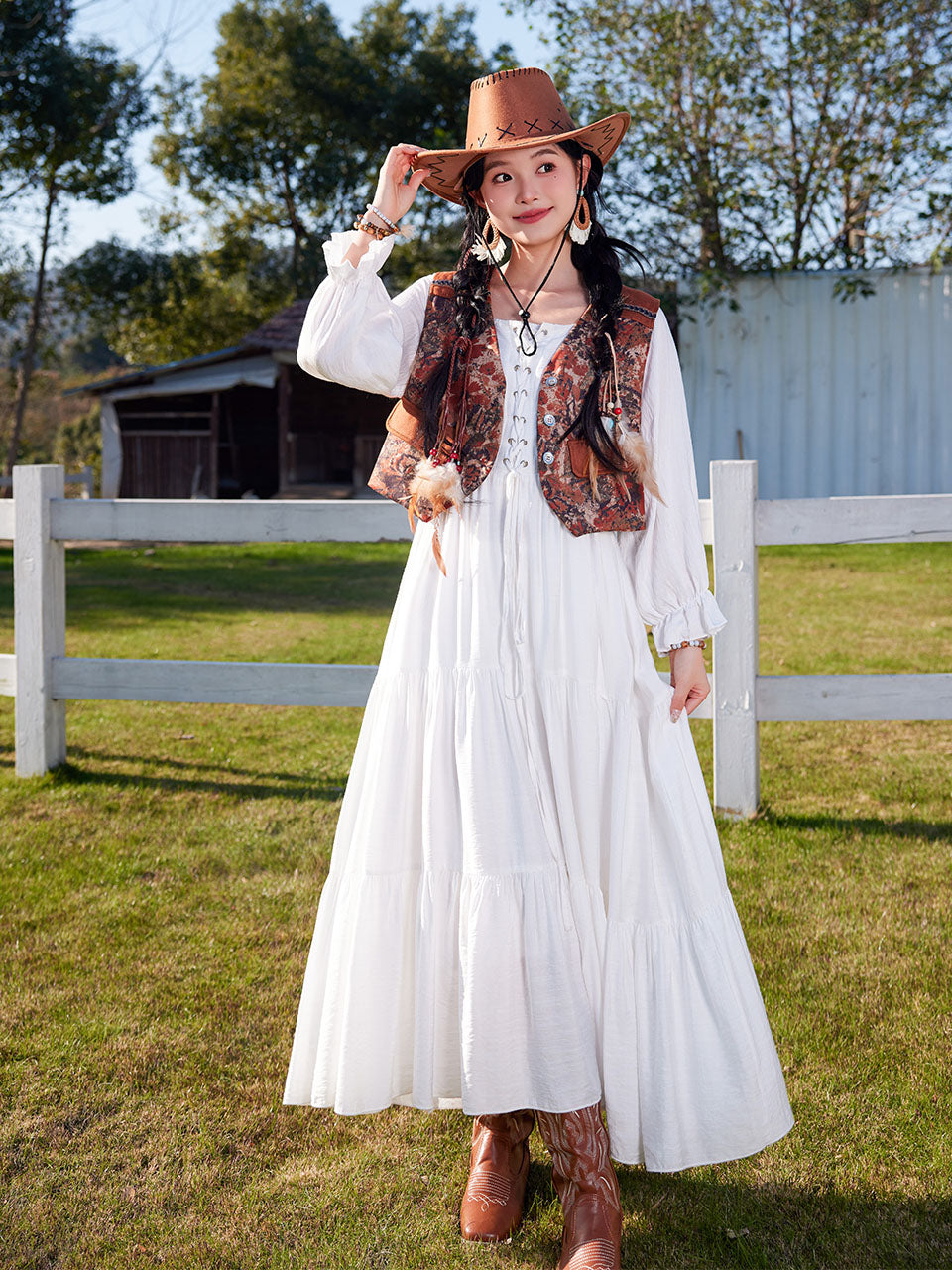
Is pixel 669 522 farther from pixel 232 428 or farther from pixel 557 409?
pixel 232 428

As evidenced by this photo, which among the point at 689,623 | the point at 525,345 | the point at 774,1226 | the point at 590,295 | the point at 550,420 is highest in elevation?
the point at 590,295

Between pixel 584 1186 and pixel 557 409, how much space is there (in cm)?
→ 142

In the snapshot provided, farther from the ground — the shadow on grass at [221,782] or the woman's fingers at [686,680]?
the woman's fingers at [686,680]

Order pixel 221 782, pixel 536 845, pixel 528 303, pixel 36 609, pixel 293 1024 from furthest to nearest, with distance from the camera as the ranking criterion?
pixel 221 782 → pixel 36 609 → pixel 293 1024 → pixel 528 303 → pixel 536 845

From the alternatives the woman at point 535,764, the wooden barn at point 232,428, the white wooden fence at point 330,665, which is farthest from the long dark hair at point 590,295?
the wooden barn at point 232,428

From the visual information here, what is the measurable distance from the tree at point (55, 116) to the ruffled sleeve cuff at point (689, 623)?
20.7 meters

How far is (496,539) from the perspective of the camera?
7.05ft

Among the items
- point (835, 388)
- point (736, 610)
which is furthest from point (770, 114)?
point (736, 610)

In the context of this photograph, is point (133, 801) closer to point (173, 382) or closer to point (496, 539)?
point (496, 539)

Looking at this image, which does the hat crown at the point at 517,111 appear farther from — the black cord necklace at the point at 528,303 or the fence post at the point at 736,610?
the fence post at the point at 736,610

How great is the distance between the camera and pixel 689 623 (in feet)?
7.23

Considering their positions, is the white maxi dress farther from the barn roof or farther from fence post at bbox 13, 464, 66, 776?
→ the barn roof

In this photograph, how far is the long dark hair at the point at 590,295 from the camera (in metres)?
2.14

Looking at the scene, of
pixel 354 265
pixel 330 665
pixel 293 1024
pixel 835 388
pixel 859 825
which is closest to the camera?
pixel 354 265
